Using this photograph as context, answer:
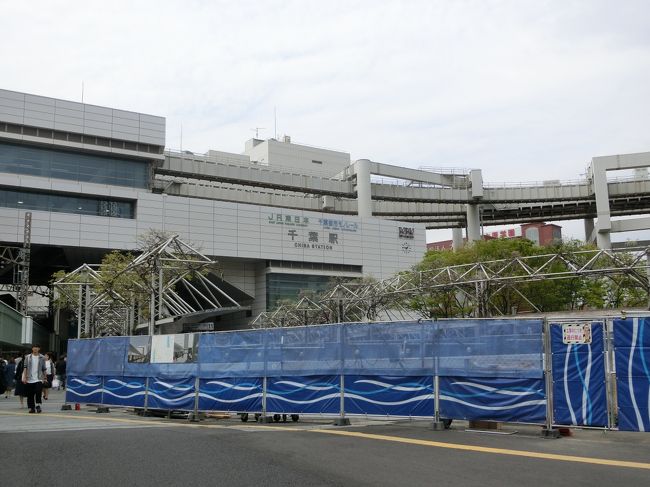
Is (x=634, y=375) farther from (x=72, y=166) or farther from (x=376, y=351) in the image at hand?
(x=72, y=166)

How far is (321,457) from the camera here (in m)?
8.45

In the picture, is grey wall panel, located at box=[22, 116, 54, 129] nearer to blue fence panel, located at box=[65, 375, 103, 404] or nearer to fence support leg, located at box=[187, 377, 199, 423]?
blue fence panel, located at box=[65, 375, 103, 404]

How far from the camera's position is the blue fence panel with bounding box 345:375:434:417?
11234 millimetres

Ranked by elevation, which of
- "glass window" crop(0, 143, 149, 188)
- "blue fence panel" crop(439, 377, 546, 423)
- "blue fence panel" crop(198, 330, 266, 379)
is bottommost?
"blue fence panel" crop(439, 377, 546, 423)

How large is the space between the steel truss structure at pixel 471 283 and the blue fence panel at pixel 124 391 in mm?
16637

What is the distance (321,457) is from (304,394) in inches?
169

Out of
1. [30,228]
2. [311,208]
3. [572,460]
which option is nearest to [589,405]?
[572,460]

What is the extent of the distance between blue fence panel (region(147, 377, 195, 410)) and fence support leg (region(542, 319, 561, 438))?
8.17 metres

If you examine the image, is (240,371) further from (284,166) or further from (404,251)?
(284,166)

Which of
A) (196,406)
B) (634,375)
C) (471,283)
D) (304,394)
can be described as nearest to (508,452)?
(634,375)

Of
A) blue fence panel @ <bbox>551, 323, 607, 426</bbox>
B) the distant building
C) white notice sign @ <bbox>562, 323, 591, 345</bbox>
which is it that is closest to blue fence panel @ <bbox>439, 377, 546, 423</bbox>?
blue fence panel @ <bbox>551, 323, 607, 426</bbox>

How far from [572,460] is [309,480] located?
11.8 ft

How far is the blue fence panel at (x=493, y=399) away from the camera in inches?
403

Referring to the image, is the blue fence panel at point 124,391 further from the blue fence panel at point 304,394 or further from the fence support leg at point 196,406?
the blue fence panel at point 304,394
